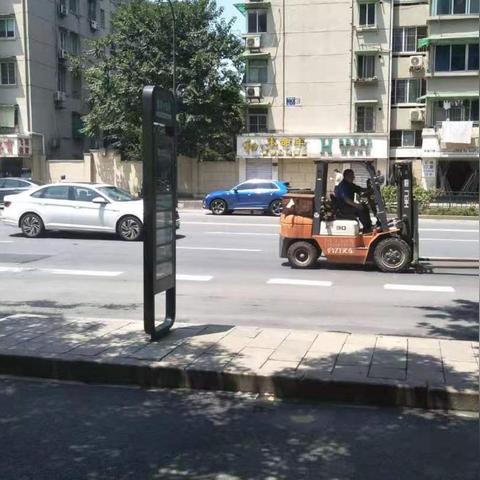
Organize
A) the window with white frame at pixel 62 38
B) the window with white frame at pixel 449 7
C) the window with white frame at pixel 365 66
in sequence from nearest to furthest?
1. the window with white frame at pixel 449 7
2. the window with white frame at pixel 365 66
3. the window with white frame at pixel 62 38

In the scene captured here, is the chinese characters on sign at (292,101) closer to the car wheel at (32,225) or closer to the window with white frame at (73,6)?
the window with white frame at (73,6)

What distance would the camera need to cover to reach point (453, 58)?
36969 millimetres

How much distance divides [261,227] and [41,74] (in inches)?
1108

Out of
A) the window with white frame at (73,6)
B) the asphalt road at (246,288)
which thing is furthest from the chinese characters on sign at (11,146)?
the asphalt road at (246,288)

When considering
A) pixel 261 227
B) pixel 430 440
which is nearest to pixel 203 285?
pixel 430 440

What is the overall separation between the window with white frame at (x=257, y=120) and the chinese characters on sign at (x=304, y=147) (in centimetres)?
127

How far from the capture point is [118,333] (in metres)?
6.67

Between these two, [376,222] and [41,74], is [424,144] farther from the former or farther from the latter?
[376,222]

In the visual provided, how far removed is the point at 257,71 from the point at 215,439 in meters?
36.4

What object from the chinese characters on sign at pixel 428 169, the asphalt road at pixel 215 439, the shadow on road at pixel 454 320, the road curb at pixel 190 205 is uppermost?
the chinese characters on sign at pixel 428 169

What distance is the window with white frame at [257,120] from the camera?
39.3 metres

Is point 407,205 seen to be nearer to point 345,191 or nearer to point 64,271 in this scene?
point 345,191

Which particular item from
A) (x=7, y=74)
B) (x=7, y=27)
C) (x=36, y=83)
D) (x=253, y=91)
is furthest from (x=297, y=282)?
(x=7, y=27)

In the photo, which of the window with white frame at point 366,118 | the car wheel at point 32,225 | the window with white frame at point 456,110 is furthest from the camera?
the window with white frame at point 366,118
